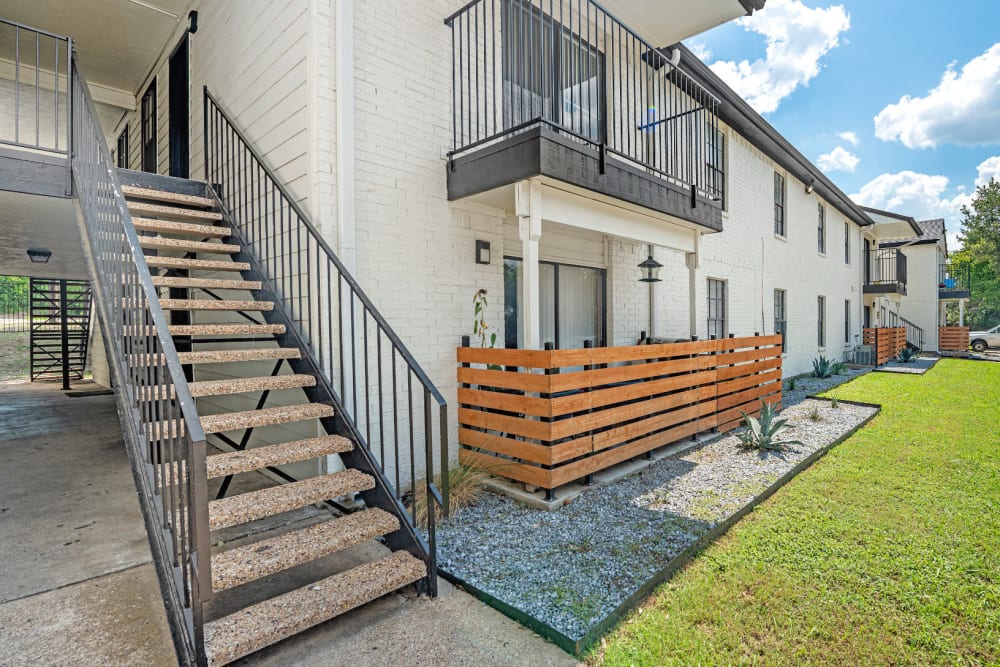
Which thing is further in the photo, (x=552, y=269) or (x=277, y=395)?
(x=552, y=269)

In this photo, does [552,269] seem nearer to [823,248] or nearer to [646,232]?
[646,232]

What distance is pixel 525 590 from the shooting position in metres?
2.49

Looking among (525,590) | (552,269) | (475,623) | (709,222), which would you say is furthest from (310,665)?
(709,222)

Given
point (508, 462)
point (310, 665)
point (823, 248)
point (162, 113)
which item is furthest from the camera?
point (823, 248)

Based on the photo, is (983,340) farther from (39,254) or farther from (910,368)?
(39,254)

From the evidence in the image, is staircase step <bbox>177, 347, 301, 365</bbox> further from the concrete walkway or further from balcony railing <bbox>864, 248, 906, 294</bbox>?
balcony railing <bbox>864, 248, 906, 294</bbox>

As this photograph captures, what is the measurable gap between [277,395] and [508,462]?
2.06 m

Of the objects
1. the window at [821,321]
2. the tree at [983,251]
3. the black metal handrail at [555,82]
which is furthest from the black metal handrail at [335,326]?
the tree at [983,251]

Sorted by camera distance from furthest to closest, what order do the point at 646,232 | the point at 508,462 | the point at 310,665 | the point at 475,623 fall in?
the point at 646,232
the point at 508,462
the point at 475,623
the point at 310,665

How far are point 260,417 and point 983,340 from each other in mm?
31760

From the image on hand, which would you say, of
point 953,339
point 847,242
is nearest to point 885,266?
point 953,339

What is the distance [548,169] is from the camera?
3.81 m

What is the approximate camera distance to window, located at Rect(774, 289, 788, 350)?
10984 millimetres

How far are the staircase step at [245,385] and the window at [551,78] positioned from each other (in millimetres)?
3424
